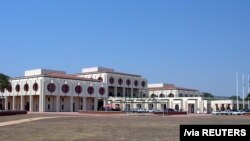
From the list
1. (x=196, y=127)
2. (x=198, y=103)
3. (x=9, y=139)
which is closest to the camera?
→ (x=196, y=127)

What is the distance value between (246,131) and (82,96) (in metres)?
110

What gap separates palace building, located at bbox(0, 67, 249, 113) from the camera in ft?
358

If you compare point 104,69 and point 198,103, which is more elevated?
point 104,69

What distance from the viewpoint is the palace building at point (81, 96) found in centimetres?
10900

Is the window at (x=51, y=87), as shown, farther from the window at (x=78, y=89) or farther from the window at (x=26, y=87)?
the window at (x=78, y=89)

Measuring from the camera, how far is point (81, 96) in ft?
384

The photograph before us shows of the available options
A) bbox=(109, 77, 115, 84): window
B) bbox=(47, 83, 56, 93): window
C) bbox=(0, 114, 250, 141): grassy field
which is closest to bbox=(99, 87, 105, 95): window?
bbox=(109, 77, 115, 84): window

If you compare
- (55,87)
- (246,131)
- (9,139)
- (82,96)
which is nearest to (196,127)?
(246,131)

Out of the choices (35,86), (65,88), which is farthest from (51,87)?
(65,88)

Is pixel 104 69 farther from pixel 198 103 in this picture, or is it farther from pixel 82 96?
pixel 198 103

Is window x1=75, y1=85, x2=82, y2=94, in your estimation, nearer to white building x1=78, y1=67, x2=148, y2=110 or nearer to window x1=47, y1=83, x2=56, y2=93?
window x1=47, y1=83, x2=56, y2=93

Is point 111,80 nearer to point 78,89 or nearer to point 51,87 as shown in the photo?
point 78,89

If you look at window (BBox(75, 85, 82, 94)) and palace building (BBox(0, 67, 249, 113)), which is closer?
palace building (BBox(0, 67, 249, 113))

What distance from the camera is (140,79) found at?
472ft
